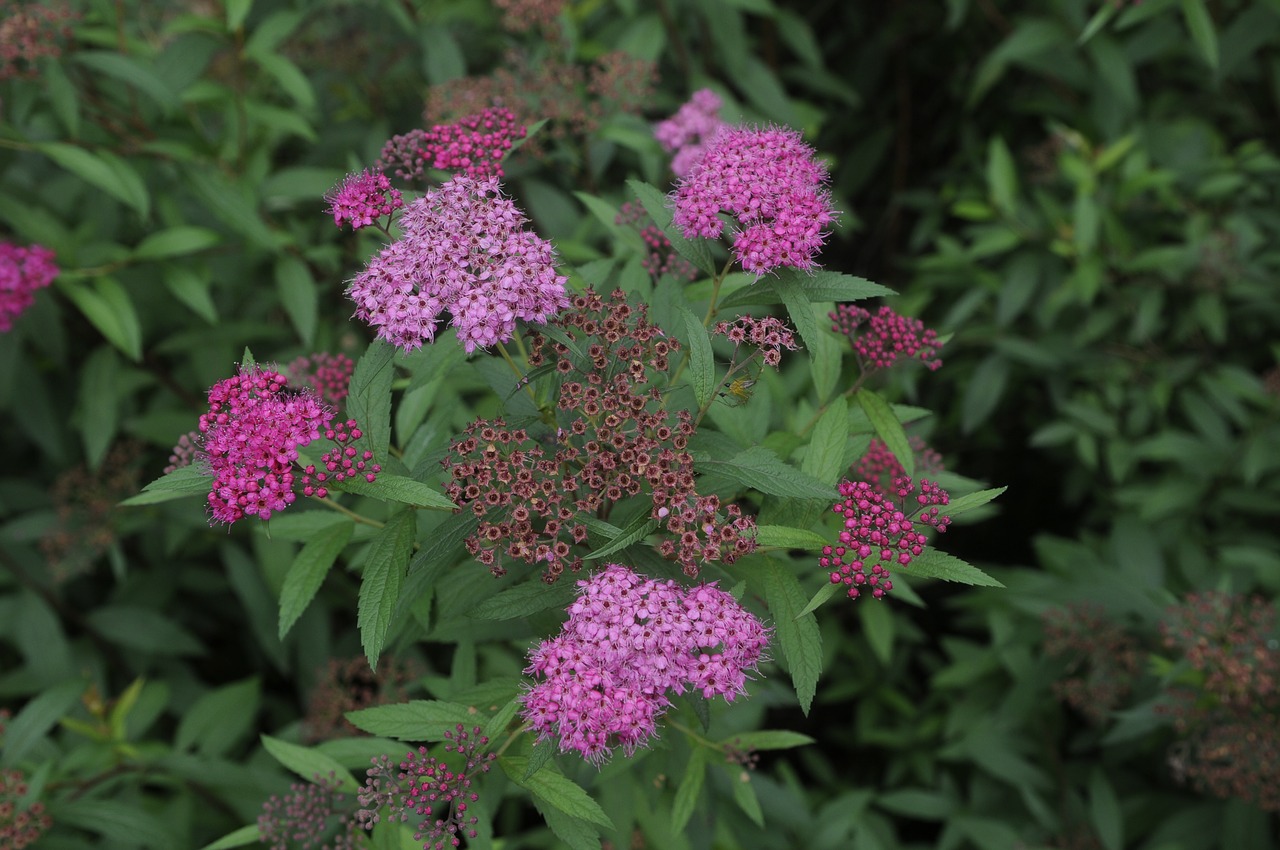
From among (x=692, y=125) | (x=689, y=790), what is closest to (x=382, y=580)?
(x=689, y=790)

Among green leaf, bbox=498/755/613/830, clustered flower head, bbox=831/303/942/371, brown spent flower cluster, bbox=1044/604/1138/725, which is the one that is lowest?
brown spent flower cluster, bbox=1044/604/1138/725

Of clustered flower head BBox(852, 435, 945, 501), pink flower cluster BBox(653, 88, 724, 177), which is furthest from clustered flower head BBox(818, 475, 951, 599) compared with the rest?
pink flower cluster BBox(653, 88, 724, 177)

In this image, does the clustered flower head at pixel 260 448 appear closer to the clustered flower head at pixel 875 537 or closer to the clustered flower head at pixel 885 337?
the clustered flower head at pixel 875 537

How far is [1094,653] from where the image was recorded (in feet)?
12.8

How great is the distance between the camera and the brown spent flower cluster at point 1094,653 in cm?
384

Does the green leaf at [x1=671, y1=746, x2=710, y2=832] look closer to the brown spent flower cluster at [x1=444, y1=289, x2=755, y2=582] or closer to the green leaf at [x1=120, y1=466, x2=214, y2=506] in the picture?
the brown spent flower cluster at [x1=444, y1=289, x2=755, y2=582]

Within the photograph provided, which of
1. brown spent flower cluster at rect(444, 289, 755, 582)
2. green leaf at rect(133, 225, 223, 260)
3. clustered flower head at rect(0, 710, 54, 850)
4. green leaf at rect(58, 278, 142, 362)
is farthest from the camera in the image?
green leaf at rect(133, 225, 223, 260)

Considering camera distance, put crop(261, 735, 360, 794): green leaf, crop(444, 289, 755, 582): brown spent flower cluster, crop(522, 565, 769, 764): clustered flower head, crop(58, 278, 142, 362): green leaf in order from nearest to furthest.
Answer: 1. crop(522, 565, 769, 764): clustered flower head
2. crop(444, 289, 755, 582): brown spent flower cluster
3. crop(261, 735, 360, 794): green leaf
4. crop(58, 278, 142, 362): green leaf

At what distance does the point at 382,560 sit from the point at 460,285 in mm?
638

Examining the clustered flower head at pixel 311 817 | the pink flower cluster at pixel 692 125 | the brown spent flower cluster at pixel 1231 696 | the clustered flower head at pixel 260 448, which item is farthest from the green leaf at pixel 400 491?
the brown spent flower cluster at pixel 1231 696

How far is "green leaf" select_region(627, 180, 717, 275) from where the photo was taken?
2312 millimetres

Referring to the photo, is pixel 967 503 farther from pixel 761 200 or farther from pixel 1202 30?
pixel 1202 30

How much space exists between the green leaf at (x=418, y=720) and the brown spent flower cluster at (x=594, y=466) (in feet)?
1.46

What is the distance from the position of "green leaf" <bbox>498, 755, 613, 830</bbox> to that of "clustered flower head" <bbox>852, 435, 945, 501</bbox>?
3.75ft
